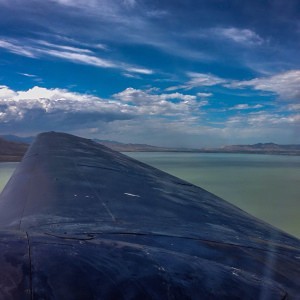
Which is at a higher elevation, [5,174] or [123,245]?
[123,245]

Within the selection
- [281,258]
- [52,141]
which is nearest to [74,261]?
[281,258]

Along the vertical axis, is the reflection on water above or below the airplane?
below

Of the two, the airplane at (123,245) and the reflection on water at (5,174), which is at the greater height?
the airplane at (123,245)

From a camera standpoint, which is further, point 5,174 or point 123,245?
point 5,174

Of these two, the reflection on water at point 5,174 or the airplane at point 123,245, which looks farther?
the reflection on water at point 5,174

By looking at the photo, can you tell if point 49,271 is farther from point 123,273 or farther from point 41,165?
point 41,165

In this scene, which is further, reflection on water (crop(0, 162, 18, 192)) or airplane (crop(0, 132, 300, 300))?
reflection on water (crop(0, 162, 18, 192))

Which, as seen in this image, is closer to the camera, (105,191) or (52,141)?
(105,191)

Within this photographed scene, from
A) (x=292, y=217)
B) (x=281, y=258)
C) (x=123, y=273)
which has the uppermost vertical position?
(x=123, y=273)
